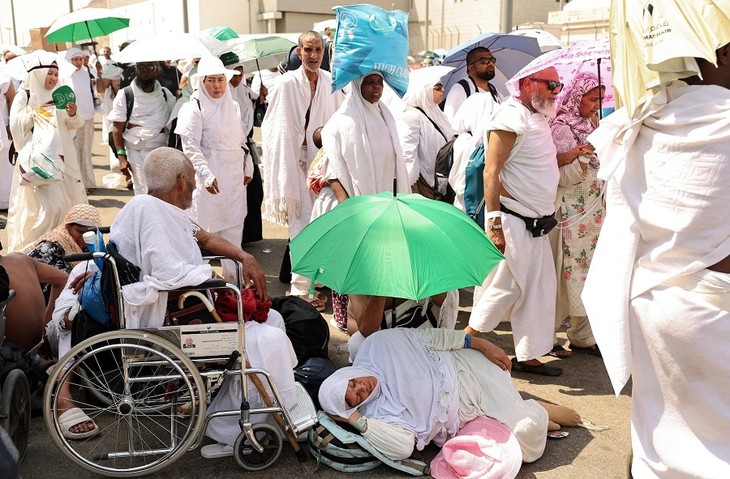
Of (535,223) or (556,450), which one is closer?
(556,450)

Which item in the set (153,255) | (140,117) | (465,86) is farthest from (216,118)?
(153,255)

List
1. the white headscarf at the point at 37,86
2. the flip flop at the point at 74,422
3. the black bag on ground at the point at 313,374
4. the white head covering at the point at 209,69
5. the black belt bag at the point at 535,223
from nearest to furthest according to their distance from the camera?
the flip flop at the point at 74,422 < the black bag on ground at the point at 313,374 < the black belt bag at the point at 535,223 < the white head covering at the point at 209,69 < the white headscarf at the point at 37,86

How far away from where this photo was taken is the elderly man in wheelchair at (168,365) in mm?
3734

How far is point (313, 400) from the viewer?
436 cm

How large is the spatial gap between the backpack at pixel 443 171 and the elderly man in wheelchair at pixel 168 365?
7.63 feet

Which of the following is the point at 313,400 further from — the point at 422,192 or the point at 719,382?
the point at 422,192

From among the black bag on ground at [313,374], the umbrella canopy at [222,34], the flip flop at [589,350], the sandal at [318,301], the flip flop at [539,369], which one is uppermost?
the umbrella canopy at [222,34]

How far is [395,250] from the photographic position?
3.91 m

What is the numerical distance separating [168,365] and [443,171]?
116 inches

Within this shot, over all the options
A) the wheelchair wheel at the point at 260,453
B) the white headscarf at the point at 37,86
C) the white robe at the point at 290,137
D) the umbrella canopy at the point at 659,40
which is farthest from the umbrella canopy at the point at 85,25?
the umbrella canopy at the point at 659,40

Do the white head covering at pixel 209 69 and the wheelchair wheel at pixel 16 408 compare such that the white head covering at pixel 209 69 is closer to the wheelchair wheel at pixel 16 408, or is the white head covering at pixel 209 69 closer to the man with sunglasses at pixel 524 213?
the man with sunglasses at pixel 524 213

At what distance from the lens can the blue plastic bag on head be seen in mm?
5340

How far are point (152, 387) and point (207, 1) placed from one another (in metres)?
33.1

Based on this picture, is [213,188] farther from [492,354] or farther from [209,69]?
[492,354]
